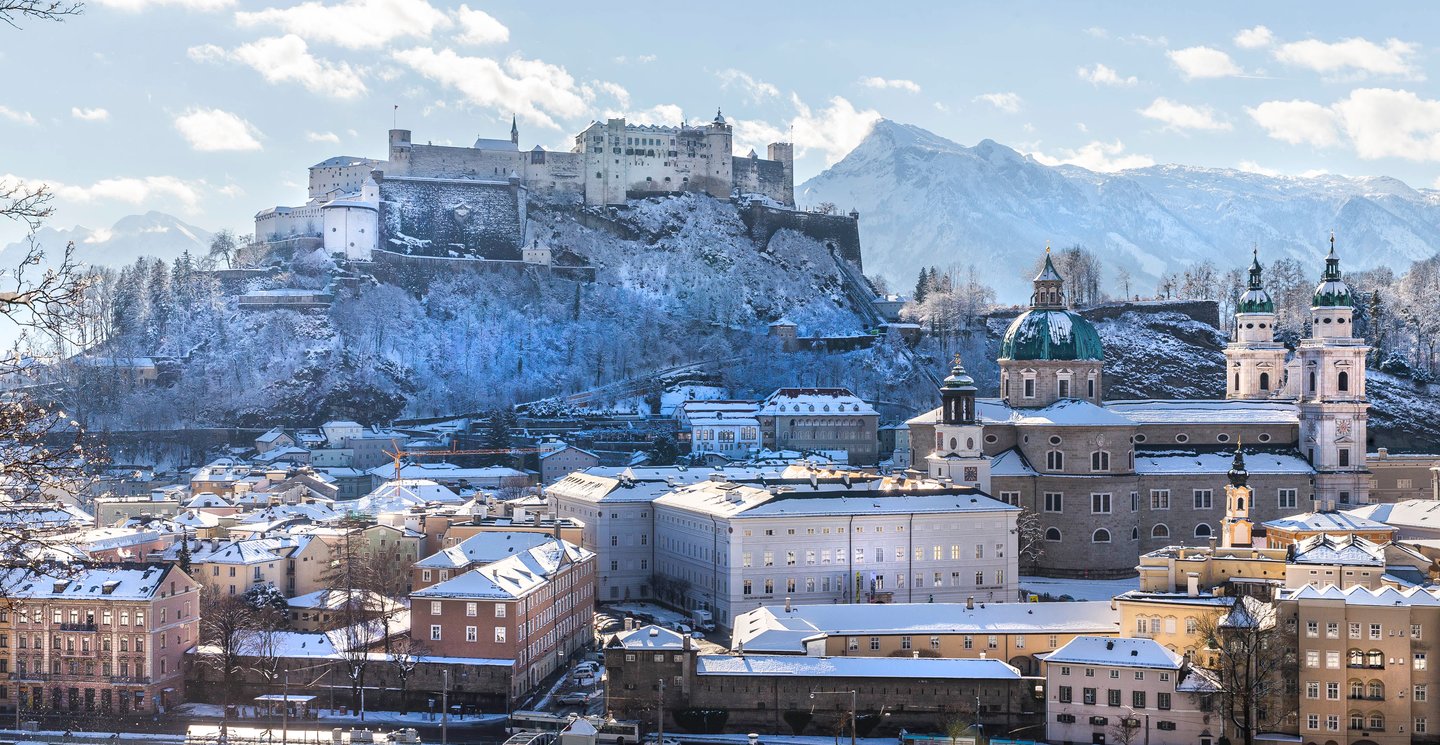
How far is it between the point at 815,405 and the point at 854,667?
6080 cm

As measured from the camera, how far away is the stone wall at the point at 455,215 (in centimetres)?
12812

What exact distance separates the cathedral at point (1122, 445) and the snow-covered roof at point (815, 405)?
34.1 meters

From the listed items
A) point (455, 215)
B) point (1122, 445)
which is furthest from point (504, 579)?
point (455, 215)

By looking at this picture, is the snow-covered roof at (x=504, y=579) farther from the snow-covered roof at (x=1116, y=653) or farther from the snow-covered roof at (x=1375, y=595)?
the snow-covered roof at (x=1375, y=595)

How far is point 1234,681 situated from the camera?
43.7m

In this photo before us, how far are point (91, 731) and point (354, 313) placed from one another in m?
75.4

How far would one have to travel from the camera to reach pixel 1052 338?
70.2m

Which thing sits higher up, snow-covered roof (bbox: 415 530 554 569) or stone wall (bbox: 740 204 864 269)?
stone wall (bbox: 740 204 864 269)

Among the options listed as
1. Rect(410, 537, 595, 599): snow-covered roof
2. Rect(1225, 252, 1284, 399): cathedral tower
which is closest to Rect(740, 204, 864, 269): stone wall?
Rect(1225, 252, 1284, 399): cathedral tower

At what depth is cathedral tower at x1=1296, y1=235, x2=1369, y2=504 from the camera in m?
69.6

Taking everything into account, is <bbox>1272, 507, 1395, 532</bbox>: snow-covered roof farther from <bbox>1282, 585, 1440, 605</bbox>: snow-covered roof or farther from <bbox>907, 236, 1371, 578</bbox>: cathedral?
<bbox>1282, 585, 1440, 605</bbox>: snow-covered roof

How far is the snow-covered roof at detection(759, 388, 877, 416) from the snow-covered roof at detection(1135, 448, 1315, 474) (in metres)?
37.8

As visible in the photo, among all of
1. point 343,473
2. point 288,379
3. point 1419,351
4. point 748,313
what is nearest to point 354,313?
point 288,379

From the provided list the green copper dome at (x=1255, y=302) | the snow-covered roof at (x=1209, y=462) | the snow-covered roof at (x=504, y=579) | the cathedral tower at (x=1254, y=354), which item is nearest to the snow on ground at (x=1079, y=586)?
the snow-covered roof at (x=1209, y=462)
